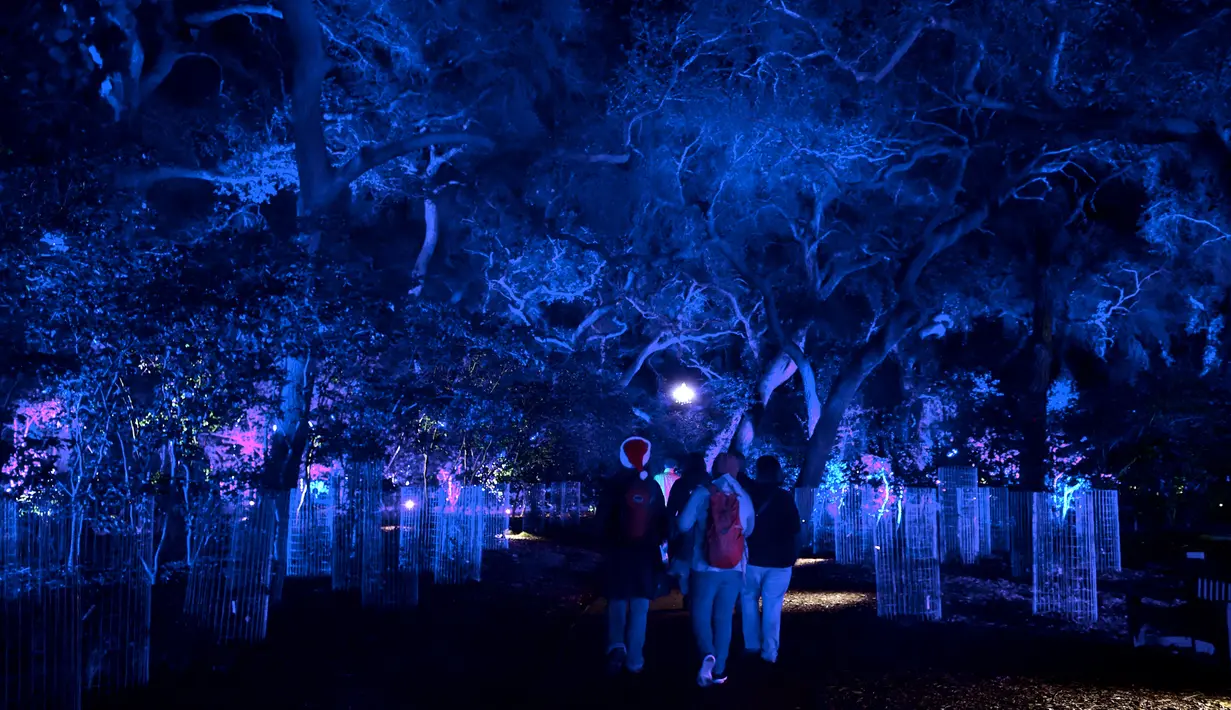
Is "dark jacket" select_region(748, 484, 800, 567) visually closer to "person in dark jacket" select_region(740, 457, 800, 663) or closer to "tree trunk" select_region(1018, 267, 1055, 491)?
"person in dark jacket" select_region(740, 457, 800, 663)

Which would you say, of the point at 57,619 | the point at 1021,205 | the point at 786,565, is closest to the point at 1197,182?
the point at 1021,205

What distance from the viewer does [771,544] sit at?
10500 mm

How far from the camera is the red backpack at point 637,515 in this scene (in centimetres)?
952

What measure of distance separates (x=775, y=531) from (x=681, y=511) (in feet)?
4.04

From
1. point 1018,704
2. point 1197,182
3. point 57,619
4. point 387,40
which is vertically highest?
point 387,40

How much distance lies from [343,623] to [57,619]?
5.36 m

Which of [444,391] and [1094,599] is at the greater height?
[444,391]

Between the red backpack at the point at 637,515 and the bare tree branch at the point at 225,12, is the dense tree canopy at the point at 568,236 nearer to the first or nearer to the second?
the bare tree branch at the point at 225,12

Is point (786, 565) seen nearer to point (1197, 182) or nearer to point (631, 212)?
point (1197, 182)

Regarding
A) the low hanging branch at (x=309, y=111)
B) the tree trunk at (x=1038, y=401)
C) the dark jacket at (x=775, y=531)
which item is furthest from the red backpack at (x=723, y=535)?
the tree trunk at (x=1038, y=401)

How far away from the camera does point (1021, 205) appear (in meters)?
28.0

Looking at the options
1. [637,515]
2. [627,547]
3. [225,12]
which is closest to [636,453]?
[637,515]

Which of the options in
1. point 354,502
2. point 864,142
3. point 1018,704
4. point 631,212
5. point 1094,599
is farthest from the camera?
point 631,212

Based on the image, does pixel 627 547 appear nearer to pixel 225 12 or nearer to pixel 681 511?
pixel 681 511
